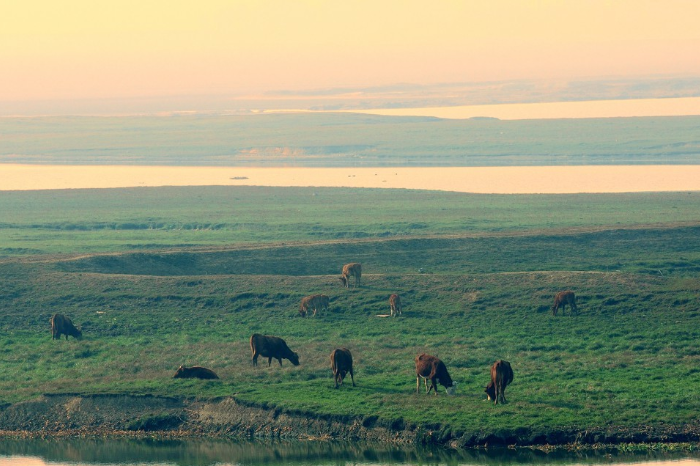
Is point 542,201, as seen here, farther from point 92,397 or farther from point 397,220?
point 92,397

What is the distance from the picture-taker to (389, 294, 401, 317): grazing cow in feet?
128

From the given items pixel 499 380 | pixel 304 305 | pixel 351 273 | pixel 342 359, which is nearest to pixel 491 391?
pixel 499 380

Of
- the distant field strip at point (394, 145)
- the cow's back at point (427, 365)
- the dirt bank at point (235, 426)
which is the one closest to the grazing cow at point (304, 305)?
the dirt bank at point (235, 426)

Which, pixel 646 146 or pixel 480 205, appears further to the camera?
pixel 646 146

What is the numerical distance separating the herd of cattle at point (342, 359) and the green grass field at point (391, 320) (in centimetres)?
45

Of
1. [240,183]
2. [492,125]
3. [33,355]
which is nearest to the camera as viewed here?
Result: [33,355]

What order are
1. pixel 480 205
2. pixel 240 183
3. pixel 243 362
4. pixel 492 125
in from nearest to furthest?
pixel 243 362
pixel 480 205
pixel 240 183
pixel 492 125

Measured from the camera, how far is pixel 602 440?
2609cm

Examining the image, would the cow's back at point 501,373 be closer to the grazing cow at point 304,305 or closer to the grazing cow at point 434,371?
the grazing cow at point 434,371

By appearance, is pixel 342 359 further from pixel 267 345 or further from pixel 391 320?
pixel 391 320

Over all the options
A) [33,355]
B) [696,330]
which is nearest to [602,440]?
[696,330]

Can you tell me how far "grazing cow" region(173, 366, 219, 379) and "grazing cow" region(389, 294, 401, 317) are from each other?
907 cm

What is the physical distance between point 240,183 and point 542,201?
37.9 m

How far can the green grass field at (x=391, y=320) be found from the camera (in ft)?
94.9
